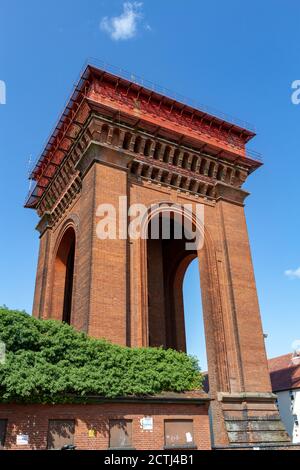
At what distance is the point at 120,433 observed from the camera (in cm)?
1155

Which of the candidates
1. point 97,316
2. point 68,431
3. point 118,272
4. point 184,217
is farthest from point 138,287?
point 68,431

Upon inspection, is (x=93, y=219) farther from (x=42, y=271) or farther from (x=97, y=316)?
(x=42, y=271)

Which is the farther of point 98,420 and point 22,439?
point 98,420

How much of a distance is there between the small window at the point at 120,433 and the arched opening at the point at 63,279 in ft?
31.2

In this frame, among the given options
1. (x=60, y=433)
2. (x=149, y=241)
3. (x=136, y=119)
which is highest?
(x=136, y=119)

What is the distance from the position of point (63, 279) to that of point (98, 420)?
10.9 metres

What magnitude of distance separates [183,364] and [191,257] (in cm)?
1180

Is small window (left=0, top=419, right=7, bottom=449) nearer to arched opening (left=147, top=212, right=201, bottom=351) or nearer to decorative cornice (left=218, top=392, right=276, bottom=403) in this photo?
decorative cornice (left=218, top=392, right=276, bottom=403)

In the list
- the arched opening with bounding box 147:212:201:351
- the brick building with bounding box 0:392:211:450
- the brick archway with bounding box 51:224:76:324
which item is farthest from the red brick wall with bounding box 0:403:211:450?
the brick archway with bounding box 51:224:76:324

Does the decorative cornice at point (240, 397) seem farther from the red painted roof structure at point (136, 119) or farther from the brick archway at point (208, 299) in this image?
the red painted roof structure at point (136, 119)

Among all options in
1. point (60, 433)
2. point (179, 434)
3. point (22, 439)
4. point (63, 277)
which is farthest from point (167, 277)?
point (22, 439)

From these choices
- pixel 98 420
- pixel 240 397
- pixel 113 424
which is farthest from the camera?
pixel 240 397

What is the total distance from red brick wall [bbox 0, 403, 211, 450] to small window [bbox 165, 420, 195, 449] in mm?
148

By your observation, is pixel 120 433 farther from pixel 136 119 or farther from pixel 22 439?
pixel 136 119
